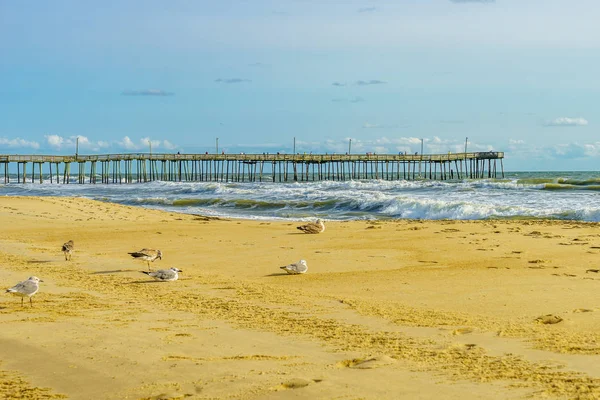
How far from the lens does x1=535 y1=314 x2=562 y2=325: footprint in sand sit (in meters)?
7.96

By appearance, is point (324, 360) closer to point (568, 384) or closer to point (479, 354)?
point (479, 354)

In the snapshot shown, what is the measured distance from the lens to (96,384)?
5.60 meters

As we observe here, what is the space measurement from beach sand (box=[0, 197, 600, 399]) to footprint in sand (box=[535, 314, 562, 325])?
0.10 feet

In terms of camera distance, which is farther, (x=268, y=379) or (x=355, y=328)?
(x=355, y=328)

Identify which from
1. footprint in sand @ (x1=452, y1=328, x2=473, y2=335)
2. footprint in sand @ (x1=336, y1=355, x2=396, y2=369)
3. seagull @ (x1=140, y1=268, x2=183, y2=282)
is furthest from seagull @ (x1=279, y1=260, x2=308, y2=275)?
footprint in sand @ (x1=336, y1=355, x2=396, y2=369)

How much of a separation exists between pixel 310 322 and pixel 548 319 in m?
2.65

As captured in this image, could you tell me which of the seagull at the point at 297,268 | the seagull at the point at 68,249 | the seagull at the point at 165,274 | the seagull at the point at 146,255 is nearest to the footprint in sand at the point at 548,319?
the seagull at the point at 297,268

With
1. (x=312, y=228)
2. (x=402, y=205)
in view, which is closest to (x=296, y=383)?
(x=312, y=228)

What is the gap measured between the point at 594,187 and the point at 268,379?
143ft

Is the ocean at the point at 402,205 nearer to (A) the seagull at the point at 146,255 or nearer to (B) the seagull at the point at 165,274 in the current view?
(A) the seagull at the point at 146,255

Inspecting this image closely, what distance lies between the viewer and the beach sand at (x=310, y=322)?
559 centimetres

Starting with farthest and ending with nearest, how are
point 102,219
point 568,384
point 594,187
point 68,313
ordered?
point 594,187, point 102,219, point 68,313, point 568,384

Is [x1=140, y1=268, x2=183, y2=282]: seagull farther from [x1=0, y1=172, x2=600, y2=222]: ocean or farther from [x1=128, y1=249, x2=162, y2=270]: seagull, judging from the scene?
[x1=0, y1=172, x2=600, y2=222]: ocean

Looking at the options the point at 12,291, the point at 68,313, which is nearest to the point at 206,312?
the point at 68,313
